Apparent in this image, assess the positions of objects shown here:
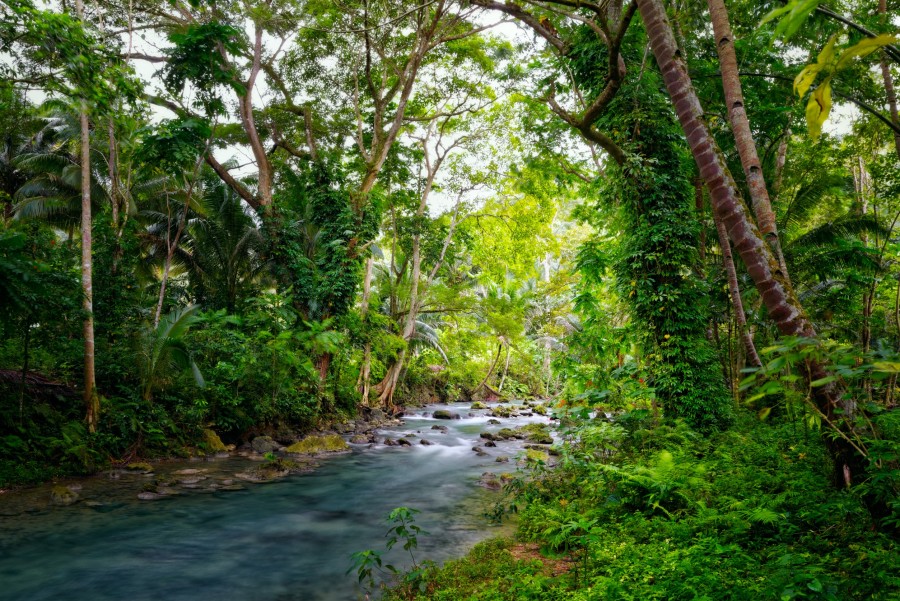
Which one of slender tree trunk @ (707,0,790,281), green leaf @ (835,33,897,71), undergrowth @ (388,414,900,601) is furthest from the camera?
slender tree trunk @ (707,0,790,281)

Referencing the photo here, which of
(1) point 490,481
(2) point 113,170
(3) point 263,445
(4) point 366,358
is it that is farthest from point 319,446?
(2) point 113,170

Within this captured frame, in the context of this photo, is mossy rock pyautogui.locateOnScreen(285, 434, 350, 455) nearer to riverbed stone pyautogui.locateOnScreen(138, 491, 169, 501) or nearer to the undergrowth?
riverbed stone pyautogui.locateOnScreen(138, 491, 169, 501)

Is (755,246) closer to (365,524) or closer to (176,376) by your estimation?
(365,524)

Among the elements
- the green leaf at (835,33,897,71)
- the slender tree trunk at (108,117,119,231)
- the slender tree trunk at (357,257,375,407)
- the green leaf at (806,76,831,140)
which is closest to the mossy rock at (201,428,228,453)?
the slender tree trunk at (108,117,119,231)

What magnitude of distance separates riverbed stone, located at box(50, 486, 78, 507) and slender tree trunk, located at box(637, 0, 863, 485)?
8.86 meters

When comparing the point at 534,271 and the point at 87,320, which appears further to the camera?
the point at 534,271

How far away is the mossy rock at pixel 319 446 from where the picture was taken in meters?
11.2

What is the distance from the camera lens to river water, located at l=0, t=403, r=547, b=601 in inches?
181

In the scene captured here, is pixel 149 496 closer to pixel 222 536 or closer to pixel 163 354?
pixel 222 536

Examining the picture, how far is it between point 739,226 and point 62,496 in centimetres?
913

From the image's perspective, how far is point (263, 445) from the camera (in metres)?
11.1

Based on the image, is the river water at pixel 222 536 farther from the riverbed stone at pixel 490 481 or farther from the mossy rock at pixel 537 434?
the mossy rock at pixel 537 434

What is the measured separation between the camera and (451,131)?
17938 mm

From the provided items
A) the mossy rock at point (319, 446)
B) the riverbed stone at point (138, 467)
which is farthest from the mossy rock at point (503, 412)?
the riverbed stone at point (138, 467)
